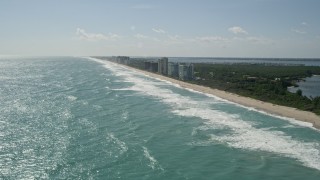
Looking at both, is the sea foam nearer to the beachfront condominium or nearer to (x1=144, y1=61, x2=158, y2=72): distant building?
the beachfront condominium

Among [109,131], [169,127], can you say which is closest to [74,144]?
[109,131]

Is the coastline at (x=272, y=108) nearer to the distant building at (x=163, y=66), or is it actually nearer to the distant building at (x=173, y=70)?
the distant building at (x=173, y=70)

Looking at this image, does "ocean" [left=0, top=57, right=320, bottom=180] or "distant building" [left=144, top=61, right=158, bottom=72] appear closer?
"ocean" [left=0, top=57, right=320, bottom=180]

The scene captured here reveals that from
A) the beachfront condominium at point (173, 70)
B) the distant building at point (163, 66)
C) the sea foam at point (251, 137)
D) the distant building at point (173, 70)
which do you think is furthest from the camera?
the distant building at point (163, 66)

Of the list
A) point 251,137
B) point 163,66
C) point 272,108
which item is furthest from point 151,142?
point 163,66

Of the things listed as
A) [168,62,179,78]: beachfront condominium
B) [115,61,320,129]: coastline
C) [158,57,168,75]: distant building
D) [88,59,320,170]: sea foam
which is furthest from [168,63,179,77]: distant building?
[88,59,320,170]: sea foam

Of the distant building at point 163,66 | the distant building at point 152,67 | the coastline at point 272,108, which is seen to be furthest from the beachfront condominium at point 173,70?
the coastline at point 272,108

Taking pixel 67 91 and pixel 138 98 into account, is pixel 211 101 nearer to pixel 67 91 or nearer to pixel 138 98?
pixel 138 98

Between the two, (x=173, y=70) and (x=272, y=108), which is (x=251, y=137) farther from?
(x=173, y=70)
